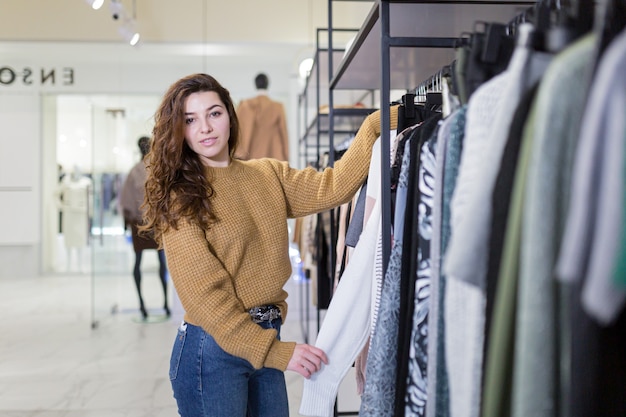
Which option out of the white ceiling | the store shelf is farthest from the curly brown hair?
the white ceiling

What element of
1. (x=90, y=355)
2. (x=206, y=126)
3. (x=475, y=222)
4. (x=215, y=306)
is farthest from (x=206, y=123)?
(x=90, y=355)

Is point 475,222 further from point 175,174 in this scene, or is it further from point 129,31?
point 129,31

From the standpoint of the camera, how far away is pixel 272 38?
20.8 feet

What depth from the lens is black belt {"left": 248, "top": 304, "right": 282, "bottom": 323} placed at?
1.52 meters

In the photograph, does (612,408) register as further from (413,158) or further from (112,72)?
(112,72)

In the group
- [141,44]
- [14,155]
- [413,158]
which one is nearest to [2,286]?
[14,155]

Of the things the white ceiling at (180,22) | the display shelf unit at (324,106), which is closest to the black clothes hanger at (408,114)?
the display shelf unit at (324,106)

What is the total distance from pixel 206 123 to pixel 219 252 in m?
0.33

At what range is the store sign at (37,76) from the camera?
25.5 feet

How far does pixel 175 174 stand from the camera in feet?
4.97

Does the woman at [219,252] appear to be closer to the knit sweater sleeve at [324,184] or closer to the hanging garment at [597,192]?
the knit sweater sleeve at [324,184]

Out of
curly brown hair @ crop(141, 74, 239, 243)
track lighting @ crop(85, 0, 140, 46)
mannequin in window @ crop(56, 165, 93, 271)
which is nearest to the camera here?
curly brown hair @ crop(141, 74, 239, 243)

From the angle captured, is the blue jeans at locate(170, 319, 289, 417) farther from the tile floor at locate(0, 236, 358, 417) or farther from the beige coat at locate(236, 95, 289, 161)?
the beige coat at locate(236, 95, 289, 161)

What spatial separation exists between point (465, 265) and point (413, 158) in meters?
0.46
